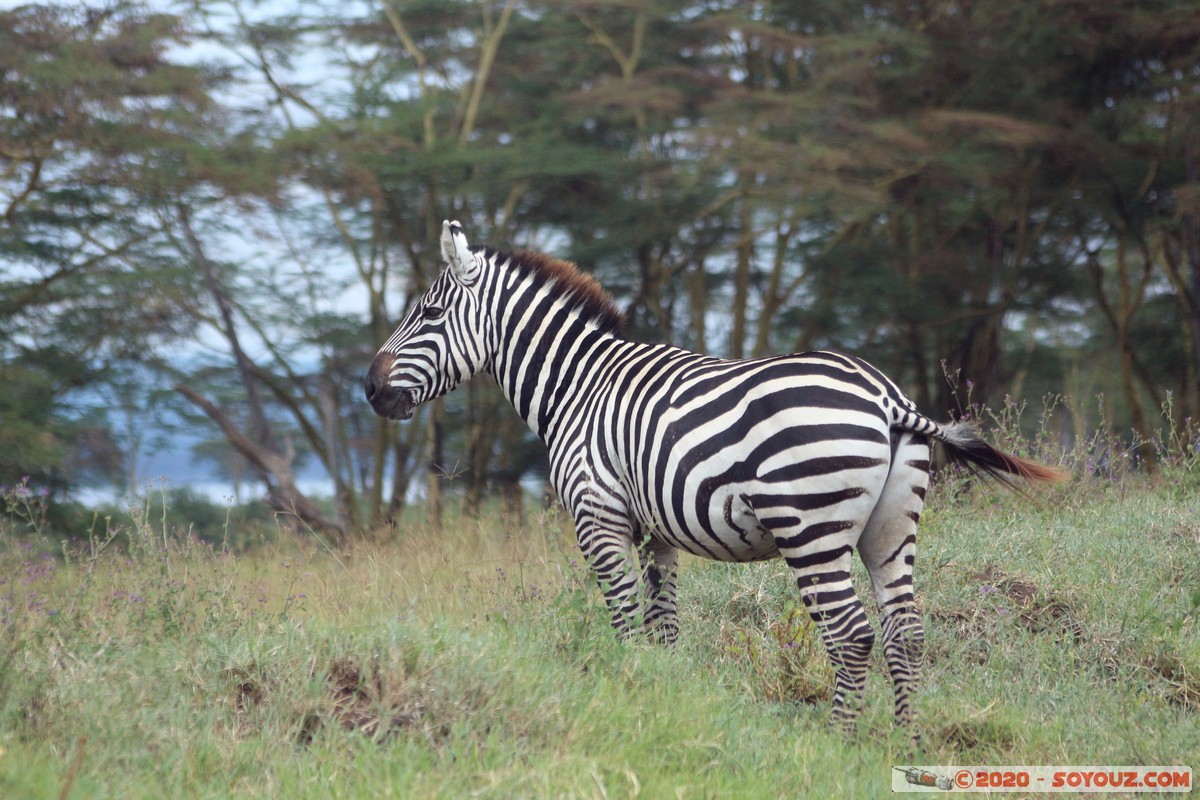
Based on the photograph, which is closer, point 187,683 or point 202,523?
point 187,683

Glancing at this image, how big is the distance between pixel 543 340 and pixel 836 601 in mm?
1835

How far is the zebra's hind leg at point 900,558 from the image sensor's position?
12.9 ft

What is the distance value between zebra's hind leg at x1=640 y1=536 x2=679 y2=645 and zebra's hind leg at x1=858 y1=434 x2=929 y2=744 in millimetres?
918

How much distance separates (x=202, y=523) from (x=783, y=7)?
12034 mm

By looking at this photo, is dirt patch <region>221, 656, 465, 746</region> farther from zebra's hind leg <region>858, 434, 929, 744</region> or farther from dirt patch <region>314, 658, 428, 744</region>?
zebra's hind leg <region>858, 434, 929, 744</region>

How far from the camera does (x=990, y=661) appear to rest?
4770 mm

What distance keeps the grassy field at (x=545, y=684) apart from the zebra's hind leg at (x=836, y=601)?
16 centimetres

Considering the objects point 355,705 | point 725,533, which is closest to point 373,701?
point 355,705

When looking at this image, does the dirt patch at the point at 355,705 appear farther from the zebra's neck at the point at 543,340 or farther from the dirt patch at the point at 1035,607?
A: the dirt patch at the point at 1035,607

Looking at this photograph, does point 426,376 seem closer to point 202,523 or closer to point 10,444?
point 10,444

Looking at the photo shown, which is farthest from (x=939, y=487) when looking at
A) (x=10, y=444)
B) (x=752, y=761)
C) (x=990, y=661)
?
(x=10, y=444)

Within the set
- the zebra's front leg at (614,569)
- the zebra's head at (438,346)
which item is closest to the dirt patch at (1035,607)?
the zebra's front leg at (614,569)

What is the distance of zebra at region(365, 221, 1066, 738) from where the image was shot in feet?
12.4

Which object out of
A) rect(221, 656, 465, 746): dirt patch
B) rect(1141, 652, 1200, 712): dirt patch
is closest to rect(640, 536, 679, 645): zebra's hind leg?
rect(221, 656, 465, 746): dirt patch
